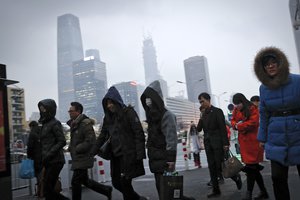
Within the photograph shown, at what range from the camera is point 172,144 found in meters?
5.01

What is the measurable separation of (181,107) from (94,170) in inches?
5467

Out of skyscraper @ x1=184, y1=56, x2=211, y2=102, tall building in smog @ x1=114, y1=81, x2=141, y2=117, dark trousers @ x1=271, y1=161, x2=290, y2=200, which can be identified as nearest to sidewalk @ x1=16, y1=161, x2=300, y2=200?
dark trousers @ x1=271, y1=161, x2=290, y2=200

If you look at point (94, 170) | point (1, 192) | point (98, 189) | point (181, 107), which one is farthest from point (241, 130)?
point (181, 107)

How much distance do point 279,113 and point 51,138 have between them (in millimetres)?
4025

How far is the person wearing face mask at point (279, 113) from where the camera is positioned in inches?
156

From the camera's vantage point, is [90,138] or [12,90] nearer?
[90,138]

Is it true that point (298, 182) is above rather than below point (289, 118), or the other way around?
below

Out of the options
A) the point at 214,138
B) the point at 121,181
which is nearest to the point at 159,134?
the point at 121,181

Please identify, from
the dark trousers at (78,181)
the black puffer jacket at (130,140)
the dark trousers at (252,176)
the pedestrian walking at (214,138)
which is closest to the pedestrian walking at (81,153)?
the dark trousers at (78,181)

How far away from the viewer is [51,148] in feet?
20.6

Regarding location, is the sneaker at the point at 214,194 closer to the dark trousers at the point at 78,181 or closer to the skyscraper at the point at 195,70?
the dark trousers at the point at 78,181

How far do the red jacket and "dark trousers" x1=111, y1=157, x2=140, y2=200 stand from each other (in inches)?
80.7

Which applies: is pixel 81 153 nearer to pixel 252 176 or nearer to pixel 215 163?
pixel 215 163

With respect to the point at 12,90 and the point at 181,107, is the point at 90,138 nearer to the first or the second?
the point at 12,90
